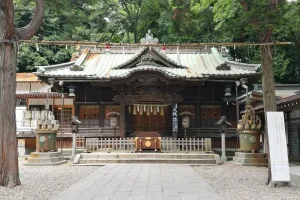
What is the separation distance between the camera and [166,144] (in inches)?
667

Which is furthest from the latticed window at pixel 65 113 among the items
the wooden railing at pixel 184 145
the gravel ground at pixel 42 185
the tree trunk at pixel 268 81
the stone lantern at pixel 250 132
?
the tree trunk at pixel 268 81

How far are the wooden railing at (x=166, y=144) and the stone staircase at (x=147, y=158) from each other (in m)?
1.32

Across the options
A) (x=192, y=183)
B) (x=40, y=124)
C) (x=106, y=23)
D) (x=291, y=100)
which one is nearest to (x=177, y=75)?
(x=291, y=100)

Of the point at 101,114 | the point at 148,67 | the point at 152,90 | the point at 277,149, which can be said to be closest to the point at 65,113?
the point at 101,114

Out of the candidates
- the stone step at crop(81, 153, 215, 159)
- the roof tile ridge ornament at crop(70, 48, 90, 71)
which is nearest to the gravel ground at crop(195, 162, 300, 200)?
the stone step at crop(81, 153, 215, 159)

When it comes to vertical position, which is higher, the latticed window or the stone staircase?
the latticed window

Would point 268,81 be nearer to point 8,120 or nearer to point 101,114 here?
point 8,120

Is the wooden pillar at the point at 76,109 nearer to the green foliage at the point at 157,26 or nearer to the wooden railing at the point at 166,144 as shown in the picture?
the wooden railing at the point at 166,144

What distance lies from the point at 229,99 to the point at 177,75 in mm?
4193

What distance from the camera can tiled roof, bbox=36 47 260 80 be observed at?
18016mm

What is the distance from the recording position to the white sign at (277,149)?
27.8 ft

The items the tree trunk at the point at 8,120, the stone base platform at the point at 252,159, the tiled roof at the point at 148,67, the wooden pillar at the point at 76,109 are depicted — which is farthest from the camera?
the wooden pillar at the point at 76,109

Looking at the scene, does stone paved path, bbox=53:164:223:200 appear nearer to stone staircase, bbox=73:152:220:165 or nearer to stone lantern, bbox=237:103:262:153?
stone staircase, bbox=73:152:220:165

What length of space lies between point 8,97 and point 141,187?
4.77m
